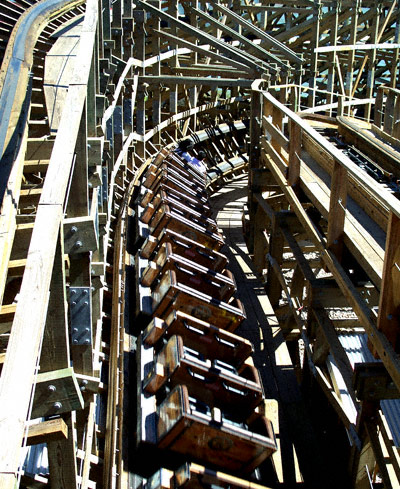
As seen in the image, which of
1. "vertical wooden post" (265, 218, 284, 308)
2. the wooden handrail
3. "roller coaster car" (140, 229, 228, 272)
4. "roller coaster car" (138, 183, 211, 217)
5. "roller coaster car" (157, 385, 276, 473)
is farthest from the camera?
"roller coaster car" (138, 183, 211, 217)

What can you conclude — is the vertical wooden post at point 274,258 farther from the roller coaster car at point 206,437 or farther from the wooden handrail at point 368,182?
the roller coaster car at point 206,437

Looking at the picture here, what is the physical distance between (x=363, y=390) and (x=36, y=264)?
2.49m

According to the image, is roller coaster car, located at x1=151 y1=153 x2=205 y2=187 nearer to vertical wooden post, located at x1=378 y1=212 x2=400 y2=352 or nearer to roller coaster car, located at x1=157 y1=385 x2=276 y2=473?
roller coaster car, located at x1=157 y1=385 x2=276 y2=473

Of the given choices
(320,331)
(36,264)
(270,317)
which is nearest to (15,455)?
(36,264)

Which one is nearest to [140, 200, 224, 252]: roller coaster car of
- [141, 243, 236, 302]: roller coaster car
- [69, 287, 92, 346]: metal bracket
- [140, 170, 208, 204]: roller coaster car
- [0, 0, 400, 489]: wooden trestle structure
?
[0, 0, 400, 489]: wooden trestle structure

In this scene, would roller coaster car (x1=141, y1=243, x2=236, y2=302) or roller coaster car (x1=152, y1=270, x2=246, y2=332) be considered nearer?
roller coaster car (x1=152, y1=270, x2=246, y2=332)

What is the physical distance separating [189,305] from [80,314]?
128 centimetres

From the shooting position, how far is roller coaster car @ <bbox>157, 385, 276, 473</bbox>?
370 centimetres

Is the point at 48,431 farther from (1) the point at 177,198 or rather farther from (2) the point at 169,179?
(2) the point at 169,179

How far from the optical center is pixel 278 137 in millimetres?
7199

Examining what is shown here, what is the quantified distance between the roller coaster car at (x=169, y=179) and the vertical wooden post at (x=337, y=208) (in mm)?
3713

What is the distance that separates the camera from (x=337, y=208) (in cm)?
482

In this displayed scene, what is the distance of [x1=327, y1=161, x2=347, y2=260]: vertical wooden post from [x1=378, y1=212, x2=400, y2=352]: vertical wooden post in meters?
1.16

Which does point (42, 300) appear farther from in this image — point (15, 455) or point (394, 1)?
point (394, 1)
